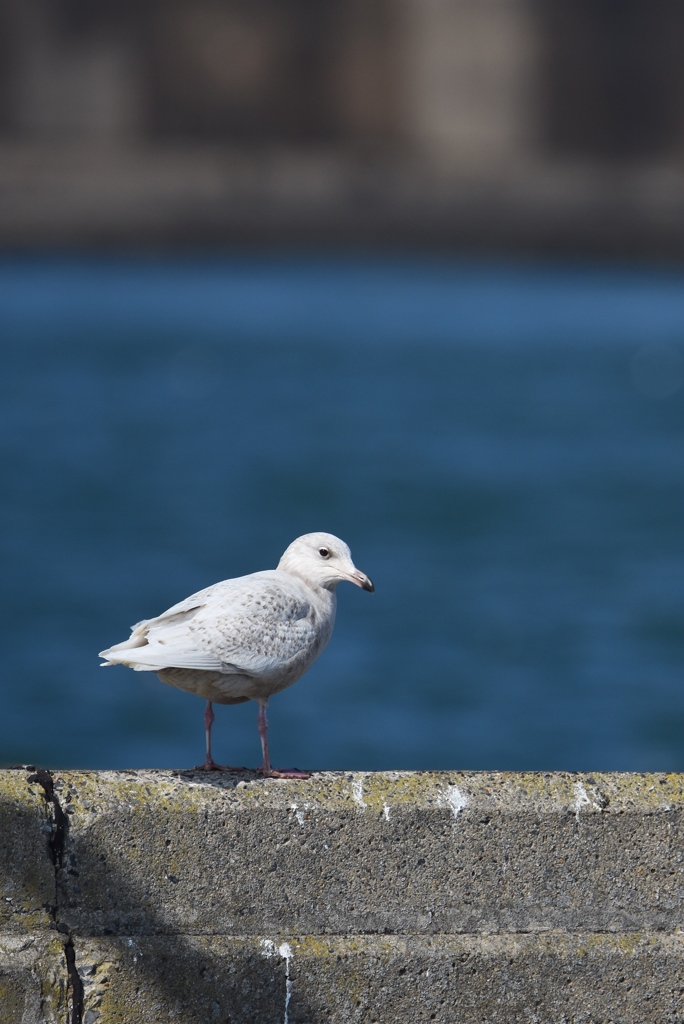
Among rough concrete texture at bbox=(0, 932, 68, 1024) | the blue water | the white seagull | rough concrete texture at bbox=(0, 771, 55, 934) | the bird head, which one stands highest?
the blue water

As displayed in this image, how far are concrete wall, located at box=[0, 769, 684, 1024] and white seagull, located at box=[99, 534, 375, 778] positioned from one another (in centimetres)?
21

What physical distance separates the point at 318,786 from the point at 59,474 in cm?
2096

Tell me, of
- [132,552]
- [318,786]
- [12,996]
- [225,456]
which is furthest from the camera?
[225,456]

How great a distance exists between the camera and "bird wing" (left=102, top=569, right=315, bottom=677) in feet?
9.89

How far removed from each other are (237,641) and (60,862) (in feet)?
Result: 1.95

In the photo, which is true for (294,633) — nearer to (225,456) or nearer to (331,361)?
(225,456)

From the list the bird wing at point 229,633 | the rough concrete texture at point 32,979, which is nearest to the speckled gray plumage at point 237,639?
the bird wing at point 229,633

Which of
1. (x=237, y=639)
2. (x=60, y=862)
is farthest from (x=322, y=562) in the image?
(x=60, y=862)

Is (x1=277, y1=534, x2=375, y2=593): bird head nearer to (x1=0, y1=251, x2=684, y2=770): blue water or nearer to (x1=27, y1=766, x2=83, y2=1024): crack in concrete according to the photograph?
(x1=27, y1=766, x2=83, y2=1024): crack in concrete

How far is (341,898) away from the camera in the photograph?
296 centimetres

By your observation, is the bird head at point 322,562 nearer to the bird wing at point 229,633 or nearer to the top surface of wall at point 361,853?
the bird wing at point 229,633

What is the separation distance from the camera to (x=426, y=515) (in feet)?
75.2

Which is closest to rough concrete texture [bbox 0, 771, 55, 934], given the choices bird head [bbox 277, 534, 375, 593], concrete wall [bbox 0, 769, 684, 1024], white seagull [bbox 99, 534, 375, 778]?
concrete wall [bbox 0, 769, 684, 1024]

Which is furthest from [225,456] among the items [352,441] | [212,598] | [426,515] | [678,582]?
[212,598]
